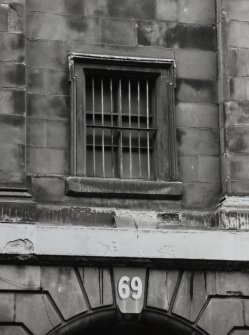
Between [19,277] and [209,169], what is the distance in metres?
3.71

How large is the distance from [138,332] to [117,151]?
297 cm

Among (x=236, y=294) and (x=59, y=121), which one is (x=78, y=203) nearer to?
(x=59, y=121)

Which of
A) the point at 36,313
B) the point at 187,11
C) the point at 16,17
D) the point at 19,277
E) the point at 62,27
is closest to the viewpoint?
the point at 36,313

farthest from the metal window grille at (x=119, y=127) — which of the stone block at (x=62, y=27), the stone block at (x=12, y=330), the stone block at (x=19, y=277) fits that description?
the stone block at (x=12, y=330)

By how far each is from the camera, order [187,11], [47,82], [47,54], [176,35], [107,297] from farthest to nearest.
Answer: [187,11] → [176,35] → [47,54] → [47,82] → [107,297]

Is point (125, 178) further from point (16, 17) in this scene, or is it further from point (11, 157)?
point (16, 17)

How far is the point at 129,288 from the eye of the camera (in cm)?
1745

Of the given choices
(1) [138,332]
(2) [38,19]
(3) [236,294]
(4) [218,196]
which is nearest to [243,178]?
(4) [218,196]

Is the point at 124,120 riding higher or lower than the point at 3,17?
lower

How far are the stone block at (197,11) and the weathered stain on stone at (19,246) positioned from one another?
4797mm

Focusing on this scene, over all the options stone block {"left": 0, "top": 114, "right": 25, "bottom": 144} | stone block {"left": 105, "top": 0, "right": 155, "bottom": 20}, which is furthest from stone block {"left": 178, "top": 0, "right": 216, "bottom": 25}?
stone block {"left": 0, "top": 114, "right": 25, "bottom": 144}

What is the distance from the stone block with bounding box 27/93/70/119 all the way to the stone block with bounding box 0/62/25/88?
0.35 meters

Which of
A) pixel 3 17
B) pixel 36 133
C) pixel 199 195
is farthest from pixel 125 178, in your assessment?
pixel 3 17

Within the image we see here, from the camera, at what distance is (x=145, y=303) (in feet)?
57.2
